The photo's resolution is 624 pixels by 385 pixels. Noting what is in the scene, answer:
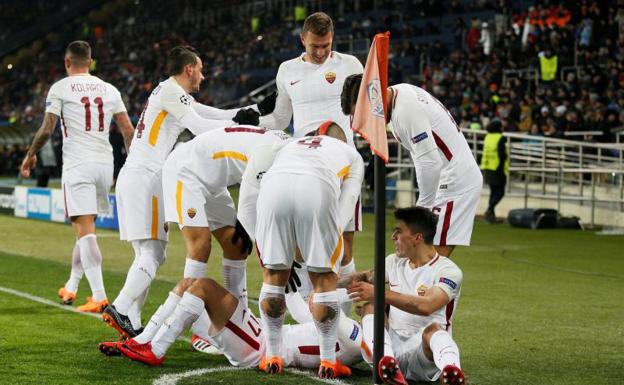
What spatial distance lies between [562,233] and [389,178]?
258 inches

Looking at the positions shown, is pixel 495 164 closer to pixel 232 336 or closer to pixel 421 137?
pixel 421 137

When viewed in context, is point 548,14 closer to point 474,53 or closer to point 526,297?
point 474,53

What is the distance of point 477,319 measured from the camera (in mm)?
8680

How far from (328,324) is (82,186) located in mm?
3877

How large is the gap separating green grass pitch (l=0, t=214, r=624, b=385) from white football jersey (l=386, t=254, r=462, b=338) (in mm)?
394

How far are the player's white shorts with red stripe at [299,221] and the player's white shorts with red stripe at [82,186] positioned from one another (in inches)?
139

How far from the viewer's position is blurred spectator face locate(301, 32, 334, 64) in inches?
307

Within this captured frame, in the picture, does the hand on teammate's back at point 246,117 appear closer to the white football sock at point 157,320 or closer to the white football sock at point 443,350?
the white football sock at point 157,320

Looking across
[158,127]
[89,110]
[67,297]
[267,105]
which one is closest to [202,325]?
[158,127]

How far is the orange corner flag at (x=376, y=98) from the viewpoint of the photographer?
502 centimetres

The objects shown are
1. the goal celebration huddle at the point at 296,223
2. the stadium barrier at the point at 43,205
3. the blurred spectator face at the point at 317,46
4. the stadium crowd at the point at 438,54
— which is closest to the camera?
the goal celebration huddle at the point at 296,223

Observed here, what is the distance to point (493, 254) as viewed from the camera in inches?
556

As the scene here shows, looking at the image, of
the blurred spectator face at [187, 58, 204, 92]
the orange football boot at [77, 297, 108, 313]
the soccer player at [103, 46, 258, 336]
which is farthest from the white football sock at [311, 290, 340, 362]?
the orange football boot at [77, 297, 108, 313]

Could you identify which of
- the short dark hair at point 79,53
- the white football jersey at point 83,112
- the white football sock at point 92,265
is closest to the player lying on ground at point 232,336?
the white football sock at point 92,265
